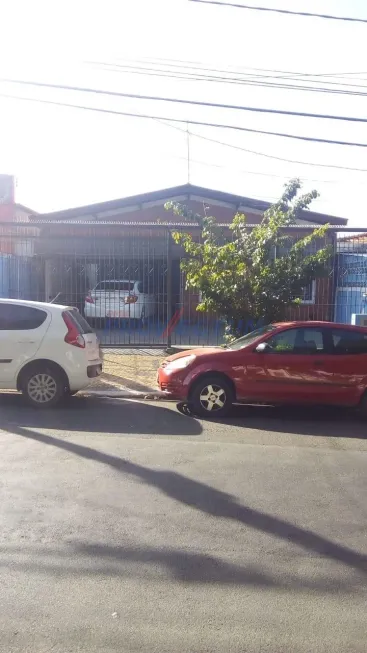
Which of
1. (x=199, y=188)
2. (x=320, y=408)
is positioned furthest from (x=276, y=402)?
(x=199, y=188)

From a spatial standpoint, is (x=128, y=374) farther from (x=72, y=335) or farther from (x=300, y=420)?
(x=300, y=420)

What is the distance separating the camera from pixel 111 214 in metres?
21.3

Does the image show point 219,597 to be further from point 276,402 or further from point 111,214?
point 111,214

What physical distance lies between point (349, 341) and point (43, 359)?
15.0 feet

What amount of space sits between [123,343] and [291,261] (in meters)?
5.29

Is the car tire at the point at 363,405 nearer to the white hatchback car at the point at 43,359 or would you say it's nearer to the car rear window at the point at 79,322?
the white hatchback car at the point at 43,359

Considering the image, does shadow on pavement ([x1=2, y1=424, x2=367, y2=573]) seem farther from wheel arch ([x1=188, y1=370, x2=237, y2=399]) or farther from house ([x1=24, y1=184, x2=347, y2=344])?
house ([x1=24, y1=184, x2=347, y2=344])

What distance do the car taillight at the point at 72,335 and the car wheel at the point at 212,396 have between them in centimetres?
189

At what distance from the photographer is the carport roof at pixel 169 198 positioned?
20.4 metres

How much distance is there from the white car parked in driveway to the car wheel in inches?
244

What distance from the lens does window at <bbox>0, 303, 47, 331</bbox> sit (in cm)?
938

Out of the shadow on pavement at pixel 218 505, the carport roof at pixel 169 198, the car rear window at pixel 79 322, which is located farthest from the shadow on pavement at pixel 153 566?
the carport roof at pixel 169 198


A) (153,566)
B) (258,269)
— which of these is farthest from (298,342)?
(153,566)

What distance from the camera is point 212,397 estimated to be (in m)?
8.95
